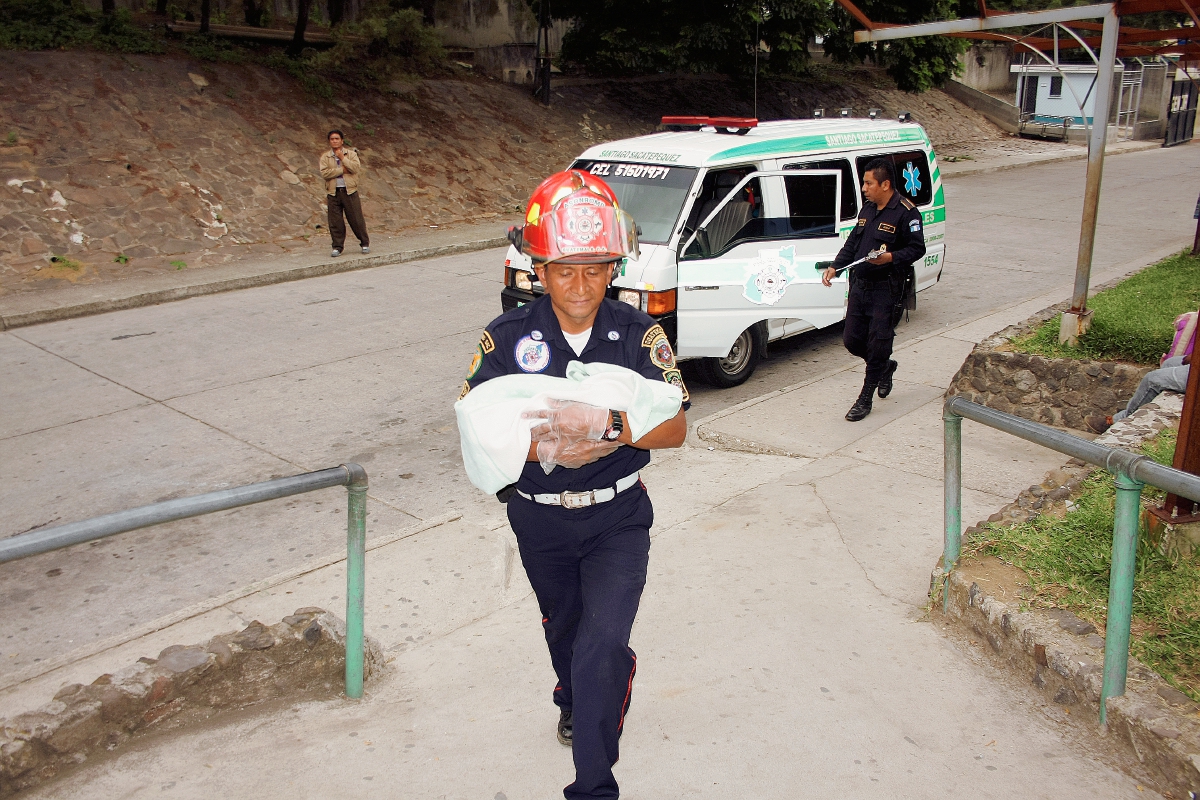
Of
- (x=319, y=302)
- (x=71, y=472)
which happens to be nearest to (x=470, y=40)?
(x=319, y=302)

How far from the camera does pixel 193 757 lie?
3.22m

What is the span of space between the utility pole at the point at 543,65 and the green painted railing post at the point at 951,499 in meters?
18.5

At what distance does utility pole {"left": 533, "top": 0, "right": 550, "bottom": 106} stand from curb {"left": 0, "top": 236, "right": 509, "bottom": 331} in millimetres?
7195

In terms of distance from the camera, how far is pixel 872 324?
712 cm

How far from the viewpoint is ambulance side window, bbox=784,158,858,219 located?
869 centimetres

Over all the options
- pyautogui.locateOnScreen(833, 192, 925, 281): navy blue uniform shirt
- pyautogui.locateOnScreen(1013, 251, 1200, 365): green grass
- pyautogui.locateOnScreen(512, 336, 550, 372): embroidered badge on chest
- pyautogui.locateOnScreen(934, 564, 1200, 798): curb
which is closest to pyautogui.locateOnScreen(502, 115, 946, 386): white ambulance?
pyautogui.locateOnScreen(833, 192, 925, 281): navy blue uniform shirt

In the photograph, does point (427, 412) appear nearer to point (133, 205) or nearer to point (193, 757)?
point (193, 757)

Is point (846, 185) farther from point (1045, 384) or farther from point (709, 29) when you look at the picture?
point (709, 29)

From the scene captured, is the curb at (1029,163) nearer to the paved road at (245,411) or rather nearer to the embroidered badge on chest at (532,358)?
the paved road at (245,411)

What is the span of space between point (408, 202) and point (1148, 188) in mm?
15884

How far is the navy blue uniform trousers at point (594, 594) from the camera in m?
2.78

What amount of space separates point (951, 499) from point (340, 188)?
1136 cm

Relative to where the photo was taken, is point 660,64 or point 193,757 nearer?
point 193,757

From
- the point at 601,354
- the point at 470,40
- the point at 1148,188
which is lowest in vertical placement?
the point at 1148,188
